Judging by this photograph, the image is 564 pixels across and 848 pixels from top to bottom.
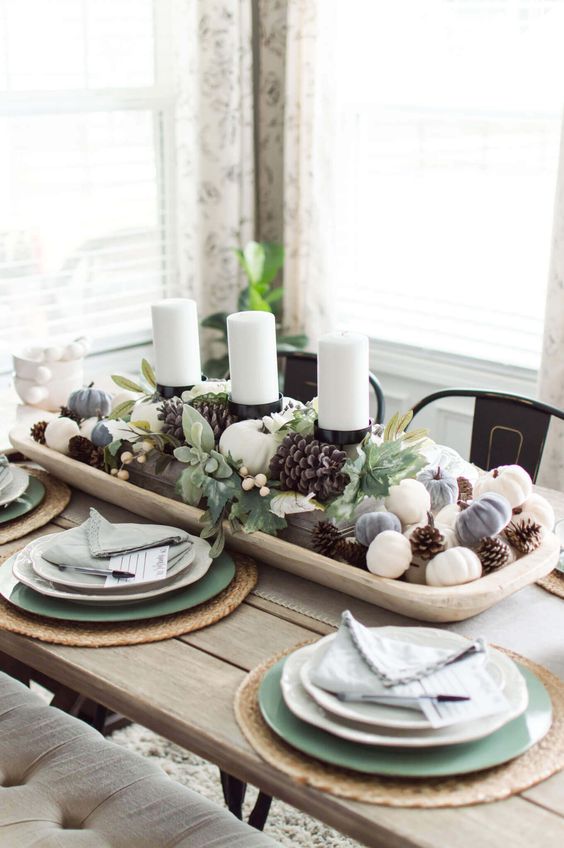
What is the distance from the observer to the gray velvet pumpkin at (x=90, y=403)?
170 cm

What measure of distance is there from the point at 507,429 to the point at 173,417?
752 millimetres

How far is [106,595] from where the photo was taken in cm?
127

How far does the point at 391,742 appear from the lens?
95 cm

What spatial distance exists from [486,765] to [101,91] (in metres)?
2.52

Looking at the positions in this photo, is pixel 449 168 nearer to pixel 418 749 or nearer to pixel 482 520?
pixel 482 520

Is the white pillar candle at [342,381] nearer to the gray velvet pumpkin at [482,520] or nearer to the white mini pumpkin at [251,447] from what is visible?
the white mini pumpkin at [251,447]

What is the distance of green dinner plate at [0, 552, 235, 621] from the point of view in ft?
4.07

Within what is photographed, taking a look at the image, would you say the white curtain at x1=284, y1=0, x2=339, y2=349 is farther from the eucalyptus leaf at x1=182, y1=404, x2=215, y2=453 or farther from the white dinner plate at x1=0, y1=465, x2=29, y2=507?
the eucalyptus leaf at x1=182, y1=404, x2=215, y2=453

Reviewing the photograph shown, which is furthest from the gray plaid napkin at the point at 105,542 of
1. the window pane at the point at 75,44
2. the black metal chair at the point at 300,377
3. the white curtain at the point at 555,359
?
the window pane at the point at 75,44

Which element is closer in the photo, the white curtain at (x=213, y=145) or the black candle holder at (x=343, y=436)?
the black candle holder at (x=343, y=436)

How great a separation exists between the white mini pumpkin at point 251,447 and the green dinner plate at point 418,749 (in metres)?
0.43

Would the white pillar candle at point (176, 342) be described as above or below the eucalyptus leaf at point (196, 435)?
above

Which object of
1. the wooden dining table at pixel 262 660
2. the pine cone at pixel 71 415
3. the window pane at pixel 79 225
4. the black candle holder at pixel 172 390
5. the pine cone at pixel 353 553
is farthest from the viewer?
the window pane at pixel 79 225

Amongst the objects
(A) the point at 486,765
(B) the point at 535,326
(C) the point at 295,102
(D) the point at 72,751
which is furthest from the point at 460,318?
(A) the point at 486,765
